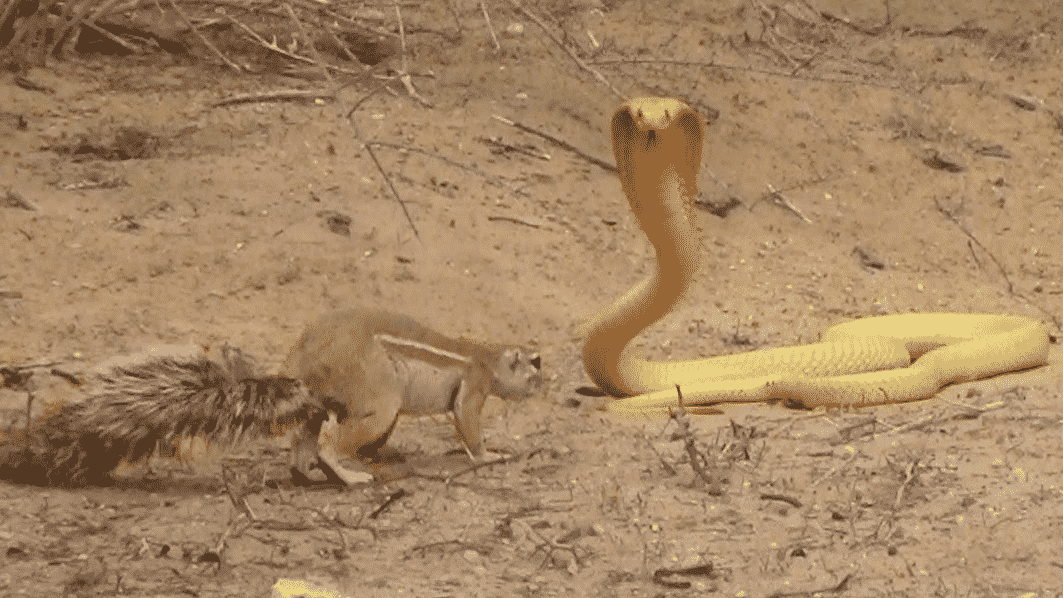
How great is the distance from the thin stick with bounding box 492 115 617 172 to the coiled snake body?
1.72 metres

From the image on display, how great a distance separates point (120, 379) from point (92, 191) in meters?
2.89

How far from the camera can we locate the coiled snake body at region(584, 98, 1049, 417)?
500cm

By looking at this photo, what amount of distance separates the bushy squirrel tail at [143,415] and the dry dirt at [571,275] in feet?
0.32

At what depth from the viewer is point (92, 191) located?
6.61m

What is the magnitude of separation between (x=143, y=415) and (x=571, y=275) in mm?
3051

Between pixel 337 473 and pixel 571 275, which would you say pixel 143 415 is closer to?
pixel 337 473

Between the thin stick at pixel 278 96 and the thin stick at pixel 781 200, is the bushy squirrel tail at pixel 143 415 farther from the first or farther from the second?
the thin stick at pixel 781 200

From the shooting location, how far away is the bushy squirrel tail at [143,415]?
389 cm

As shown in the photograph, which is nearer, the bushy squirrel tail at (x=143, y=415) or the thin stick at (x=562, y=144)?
the bushy squirrel tail at (x=143, y=415)

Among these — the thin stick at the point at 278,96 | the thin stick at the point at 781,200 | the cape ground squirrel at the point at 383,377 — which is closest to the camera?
the cape ground squirrel at the point at 383,377

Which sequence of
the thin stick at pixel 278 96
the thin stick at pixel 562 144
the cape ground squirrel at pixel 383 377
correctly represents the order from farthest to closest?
the thin stick at pixel 562 144, the thin stick at pixel 278 96, the cape ground squirrel at pixel 383 377

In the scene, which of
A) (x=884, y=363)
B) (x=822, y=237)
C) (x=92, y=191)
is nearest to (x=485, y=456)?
(x=884, y=363)

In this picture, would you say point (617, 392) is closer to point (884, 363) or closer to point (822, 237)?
point (884, 363)

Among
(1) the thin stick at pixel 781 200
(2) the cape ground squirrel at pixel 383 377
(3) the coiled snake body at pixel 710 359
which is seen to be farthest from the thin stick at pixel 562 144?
(2) the cape ground squirrel at pixel 383 377
